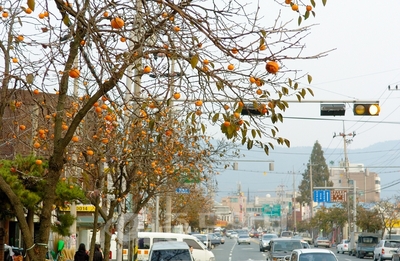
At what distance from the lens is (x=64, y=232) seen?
19.5 metres

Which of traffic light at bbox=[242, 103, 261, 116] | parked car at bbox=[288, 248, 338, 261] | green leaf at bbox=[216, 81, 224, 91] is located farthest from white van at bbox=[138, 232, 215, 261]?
green leaf at bbox=[216, 81, 224, 91]

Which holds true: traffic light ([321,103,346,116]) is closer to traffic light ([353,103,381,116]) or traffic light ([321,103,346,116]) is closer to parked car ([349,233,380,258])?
traffic light ([353,103,381,116])

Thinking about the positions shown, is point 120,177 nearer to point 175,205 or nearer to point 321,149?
point 175,205

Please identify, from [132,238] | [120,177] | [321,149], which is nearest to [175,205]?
[132,238]

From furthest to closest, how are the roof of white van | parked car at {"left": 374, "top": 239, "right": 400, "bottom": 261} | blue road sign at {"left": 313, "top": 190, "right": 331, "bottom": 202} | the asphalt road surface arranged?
blue road sign at {"left": 313, "top": 190, "right": 331, "bottom": 202}
the asphalt road surface
parked car at {"left": 374, "top": 239, "right": 400, "bottom": 261}
the roof of white van

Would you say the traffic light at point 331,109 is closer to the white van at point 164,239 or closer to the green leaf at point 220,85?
the green leaf at point 220,85

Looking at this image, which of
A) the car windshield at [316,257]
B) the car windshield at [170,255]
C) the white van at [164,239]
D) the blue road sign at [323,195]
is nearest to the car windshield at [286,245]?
the white van at [164,239]

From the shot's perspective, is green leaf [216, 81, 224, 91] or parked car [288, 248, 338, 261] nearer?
green leaf [216, 81, 224, 91]

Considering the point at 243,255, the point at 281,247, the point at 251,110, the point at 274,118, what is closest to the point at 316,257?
the point at 281,247

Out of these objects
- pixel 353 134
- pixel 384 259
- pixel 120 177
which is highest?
pixel 353 134

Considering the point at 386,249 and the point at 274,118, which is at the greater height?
the point at 274,118

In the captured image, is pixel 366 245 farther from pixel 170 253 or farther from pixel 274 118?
pixel 274 118

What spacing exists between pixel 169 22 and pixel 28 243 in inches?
130

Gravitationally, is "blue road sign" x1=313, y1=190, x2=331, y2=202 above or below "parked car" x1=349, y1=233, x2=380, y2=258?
above
